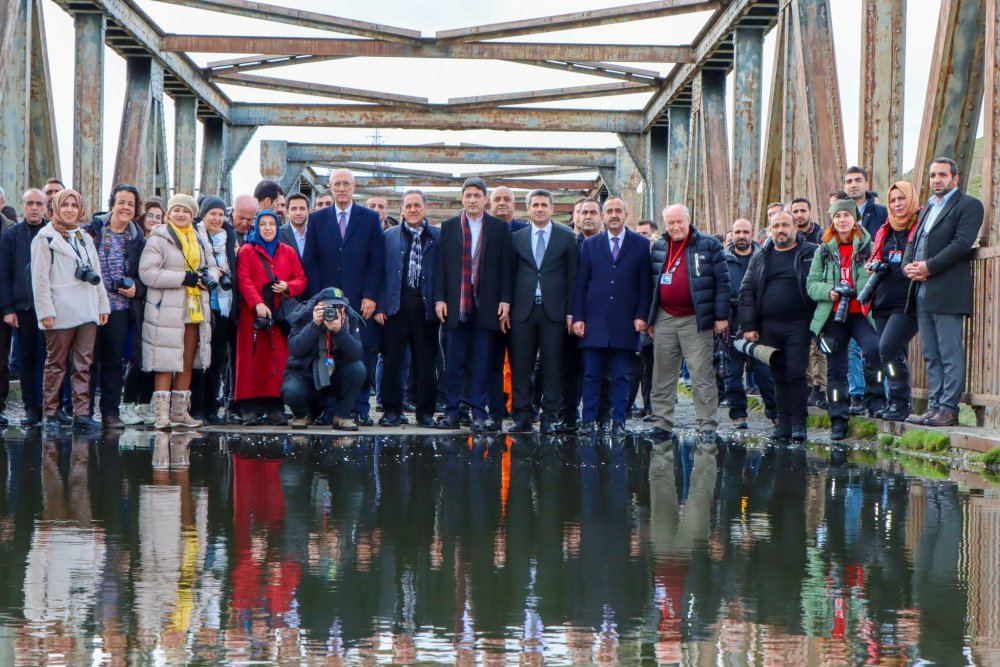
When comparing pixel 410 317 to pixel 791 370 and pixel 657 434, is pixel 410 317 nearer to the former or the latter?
pixel 657 434

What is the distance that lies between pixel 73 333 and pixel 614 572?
6.51 metres

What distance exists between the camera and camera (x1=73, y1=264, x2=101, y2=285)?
9.32 metres

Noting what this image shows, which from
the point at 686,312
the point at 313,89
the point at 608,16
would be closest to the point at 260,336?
the point at 686,312

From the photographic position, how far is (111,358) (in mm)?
9734

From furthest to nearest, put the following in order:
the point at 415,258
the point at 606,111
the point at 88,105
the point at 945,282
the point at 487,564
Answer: the point at 606,111, the point at 88,105, the point at 415,258, the point at 945,282, the point at 487,564

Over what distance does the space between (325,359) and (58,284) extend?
2061 mm

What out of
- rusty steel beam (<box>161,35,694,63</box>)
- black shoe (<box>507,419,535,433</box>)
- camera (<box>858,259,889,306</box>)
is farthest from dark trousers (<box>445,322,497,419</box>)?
rusty steel beam (<box>161,35,694,63</box>)

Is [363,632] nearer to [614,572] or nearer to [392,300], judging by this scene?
[614,572]

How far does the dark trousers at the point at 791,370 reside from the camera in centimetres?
919

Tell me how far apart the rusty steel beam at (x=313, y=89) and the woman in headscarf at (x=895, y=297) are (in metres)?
9.89

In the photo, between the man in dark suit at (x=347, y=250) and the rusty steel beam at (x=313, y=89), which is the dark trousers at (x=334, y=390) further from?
the rusty steel beam at (x=313, y=89)

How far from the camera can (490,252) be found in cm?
991

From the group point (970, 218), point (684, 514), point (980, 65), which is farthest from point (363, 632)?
point (980, 65)

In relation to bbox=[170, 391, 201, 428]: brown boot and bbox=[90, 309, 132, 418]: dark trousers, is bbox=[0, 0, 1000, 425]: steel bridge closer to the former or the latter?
bbox=[90, 309, 132, 418]: dark trousers
